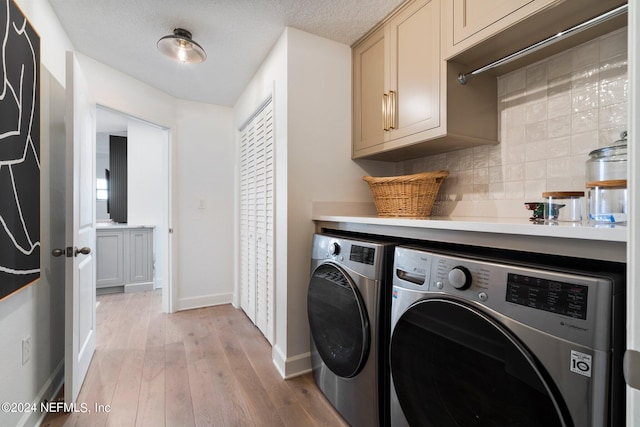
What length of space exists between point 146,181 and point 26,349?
10.2 feet

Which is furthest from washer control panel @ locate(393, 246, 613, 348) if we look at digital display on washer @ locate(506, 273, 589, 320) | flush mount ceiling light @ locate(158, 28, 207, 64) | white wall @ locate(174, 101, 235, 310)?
white wall @ locate(174, 101, 235, 310)

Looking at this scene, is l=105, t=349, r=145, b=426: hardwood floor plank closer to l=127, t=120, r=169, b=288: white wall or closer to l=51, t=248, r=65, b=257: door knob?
l=51, t=248, r=65, b=257: door knob

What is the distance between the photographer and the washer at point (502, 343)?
2.01 feet

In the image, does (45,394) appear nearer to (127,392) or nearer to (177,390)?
(127,392)

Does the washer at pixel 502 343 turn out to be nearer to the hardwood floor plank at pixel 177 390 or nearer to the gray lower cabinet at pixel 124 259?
the hardwood floor plank at pixel 177 390

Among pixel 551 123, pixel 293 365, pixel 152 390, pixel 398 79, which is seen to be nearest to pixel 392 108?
pixel 398 79

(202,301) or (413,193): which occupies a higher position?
(413,193)

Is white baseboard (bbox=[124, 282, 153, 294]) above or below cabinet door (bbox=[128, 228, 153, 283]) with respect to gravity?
below

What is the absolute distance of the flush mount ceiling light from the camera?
1.86 m

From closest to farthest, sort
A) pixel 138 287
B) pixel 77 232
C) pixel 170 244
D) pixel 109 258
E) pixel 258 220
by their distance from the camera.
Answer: pixel 77 232 < pixel 258 220 < pixel 170 244 < pixel 109 258 < pixel 138 287

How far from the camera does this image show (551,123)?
52.4 inches

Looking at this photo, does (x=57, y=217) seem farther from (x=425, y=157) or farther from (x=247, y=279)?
(x=425, y=157)

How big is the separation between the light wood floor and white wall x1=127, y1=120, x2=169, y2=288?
4.68 ft

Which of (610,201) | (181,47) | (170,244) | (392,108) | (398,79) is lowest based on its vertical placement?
(170,244)
